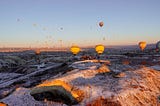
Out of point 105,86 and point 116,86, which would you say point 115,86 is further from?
point 105,86

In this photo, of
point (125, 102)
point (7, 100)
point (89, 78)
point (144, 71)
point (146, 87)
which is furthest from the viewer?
point (144, 71)

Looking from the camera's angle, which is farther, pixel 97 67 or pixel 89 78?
pixel 97 67

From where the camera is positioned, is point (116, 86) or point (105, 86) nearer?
point (116, 86)

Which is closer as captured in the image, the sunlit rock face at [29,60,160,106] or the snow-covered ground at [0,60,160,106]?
the sunlit rock face at [29,60,160,106]

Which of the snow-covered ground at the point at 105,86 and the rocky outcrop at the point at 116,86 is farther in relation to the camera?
the snow-covered ground at the point at 105,86

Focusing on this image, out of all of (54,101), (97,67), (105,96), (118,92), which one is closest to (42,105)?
(54,101)

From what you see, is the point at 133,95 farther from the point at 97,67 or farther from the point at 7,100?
the point at 7,100

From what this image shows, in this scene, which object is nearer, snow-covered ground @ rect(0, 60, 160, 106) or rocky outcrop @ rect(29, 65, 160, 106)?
rocky outcrop @ rect(29, 65, 160, 106)

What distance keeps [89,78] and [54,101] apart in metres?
6.03

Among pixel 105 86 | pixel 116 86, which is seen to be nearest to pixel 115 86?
pixel 116 86

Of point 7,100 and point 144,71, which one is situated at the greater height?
point 144,71

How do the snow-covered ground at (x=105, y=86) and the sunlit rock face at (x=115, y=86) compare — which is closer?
the sunlit rock face at (x=115, y=86)

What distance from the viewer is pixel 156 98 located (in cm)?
2212

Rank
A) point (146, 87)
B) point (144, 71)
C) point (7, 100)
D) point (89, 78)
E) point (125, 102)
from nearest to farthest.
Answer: point (125, 102), point (7, 100), point (146, 87), point (89, 78), point (144, 71)
